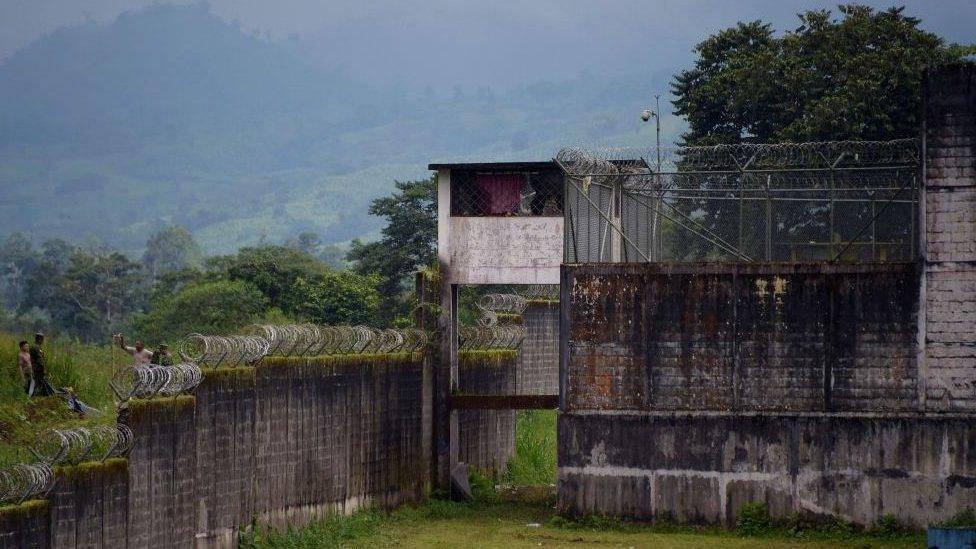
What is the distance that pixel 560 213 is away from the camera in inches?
1326

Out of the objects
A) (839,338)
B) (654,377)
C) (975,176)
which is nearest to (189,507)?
(654,377)

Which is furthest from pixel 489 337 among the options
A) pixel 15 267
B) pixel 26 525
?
pixel 15 267

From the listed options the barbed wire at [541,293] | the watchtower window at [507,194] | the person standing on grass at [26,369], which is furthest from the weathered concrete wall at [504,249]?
the person standing on grass at [26,369]

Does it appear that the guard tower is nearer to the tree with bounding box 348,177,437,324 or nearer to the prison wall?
the prison wall

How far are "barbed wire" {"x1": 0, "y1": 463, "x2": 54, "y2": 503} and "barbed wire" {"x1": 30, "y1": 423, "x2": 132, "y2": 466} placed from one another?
32 centimetres

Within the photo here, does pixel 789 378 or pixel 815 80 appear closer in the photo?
pixel 789 378

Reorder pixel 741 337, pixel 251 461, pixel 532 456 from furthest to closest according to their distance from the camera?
pixel 532 456 → pixel 741 337 → pixel 251 461

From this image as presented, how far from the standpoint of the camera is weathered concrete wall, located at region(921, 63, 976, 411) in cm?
2875

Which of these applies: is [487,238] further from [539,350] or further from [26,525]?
[26,525]

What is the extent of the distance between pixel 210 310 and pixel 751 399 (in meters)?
30.0

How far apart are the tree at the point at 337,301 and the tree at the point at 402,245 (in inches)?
518

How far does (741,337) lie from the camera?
29.9 meters

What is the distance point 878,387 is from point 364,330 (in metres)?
A: 9.45

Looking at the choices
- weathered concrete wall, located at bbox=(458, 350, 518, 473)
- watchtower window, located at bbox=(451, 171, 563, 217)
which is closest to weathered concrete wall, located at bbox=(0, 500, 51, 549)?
watchtower window, located at bbox=(451, 171, 563, 217)
